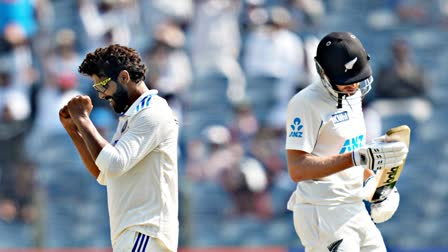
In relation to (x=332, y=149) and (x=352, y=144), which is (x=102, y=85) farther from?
(x=352, y=144)

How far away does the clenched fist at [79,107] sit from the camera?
5203 millimetres

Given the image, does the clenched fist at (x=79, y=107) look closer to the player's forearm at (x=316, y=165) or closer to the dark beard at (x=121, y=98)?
the dark beard at (x=121, y=98)

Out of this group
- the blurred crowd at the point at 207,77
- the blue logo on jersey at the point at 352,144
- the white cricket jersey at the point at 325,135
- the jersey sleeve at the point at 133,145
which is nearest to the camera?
the jersey sleeve at the point at 133,145

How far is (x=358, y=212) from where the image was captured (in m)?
5.61

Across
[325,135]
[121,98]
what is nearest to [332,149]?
[325,135]

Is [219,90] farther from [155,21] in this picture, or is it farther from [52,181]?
[52,181]

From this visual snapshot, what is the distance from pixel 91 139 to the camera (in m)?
5.12

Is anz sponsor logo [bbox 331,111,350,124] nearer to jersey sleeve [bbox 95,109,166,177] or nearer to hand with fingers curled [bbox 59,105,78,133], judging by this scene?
jersey sleeve [bbox 95,109,166,177]

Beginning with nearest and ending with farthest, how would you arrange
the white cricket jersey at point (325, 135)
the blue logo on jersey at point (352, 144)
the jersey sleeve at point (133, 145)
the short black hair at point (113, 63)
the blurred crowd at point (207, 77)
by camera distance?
the jersey sleeve at point (133, 145), the short black hair at point (113, 63), the white cricket jersey at point (325, 135), the blue logo on jersey at point (352, 144), the blurred crowd at point (207, 77)

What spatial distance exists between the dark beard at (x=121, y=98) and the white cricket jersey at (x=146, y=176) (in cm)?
8

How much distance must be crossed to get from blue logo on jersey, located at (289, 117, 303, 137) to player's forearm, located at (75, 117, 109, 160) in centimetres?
109

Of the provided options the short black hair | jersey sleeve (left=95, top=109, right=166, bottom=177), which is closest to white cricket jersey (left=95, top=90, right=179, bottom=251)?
jersey sleeve (left=95, top=109, right=166, bottom=177)

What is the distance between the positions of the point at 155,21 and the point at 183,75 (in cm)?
90

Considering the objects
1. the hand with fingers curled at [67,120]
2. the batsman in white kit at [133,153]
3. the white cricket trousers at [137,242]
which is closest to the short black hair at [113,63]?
the batsman in white kit at [133,153]
